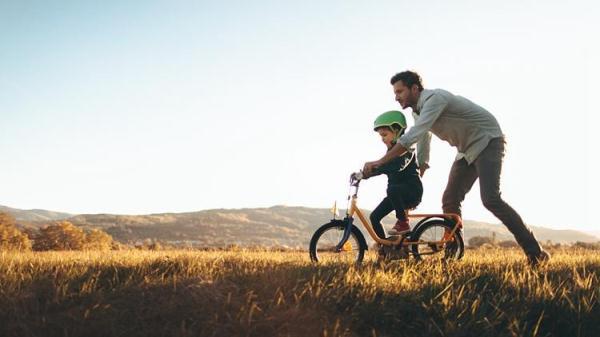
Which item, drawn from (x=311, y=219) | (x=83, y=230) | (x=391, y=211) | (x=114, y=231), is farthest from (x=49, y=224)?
(x=311, y=219)

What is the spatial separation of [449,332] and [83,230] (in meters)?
17.6

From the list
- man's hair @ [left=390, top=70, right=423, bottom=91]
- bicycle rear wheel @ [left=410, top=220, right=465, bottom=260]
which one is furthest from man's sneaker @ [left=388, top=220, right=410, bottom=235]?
man's hair @ [left=390, top=70, right=423, bottom=91]

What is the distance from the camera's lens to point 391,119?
6.96 m

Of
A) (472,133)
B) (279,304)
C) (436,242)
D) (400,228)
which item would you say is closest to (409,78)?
(472,133)

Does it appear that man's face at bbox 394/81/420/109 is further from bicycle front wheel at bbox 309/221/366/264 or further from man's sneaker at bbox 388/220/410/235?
bicycle front wheel at bbox 309/221/366/264

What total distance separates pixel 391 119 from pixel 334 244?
1.85m

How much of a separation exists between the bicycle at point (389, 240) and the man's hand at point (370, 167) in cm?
21

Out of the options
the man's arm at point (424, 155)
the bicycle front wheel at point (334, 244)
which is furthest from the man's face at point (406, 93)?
the bicycle front wheel at point (334, 244)

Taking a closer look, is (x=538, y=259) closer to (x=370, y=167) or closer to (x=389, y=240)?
(x=389, y=240)

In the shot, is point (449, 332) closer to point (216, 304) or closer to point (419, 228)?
point (216, 304)

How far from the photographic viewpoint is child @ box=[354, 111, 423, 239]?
6.97 metres

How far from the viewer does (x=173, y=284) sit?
469cm

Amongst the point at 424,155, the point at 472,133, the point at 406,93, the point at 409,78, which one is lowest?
the point at 424,155

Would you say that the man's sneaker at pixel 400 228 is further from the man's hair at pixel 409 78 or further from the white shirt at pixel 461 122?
the man's hair at pixel 409 78
